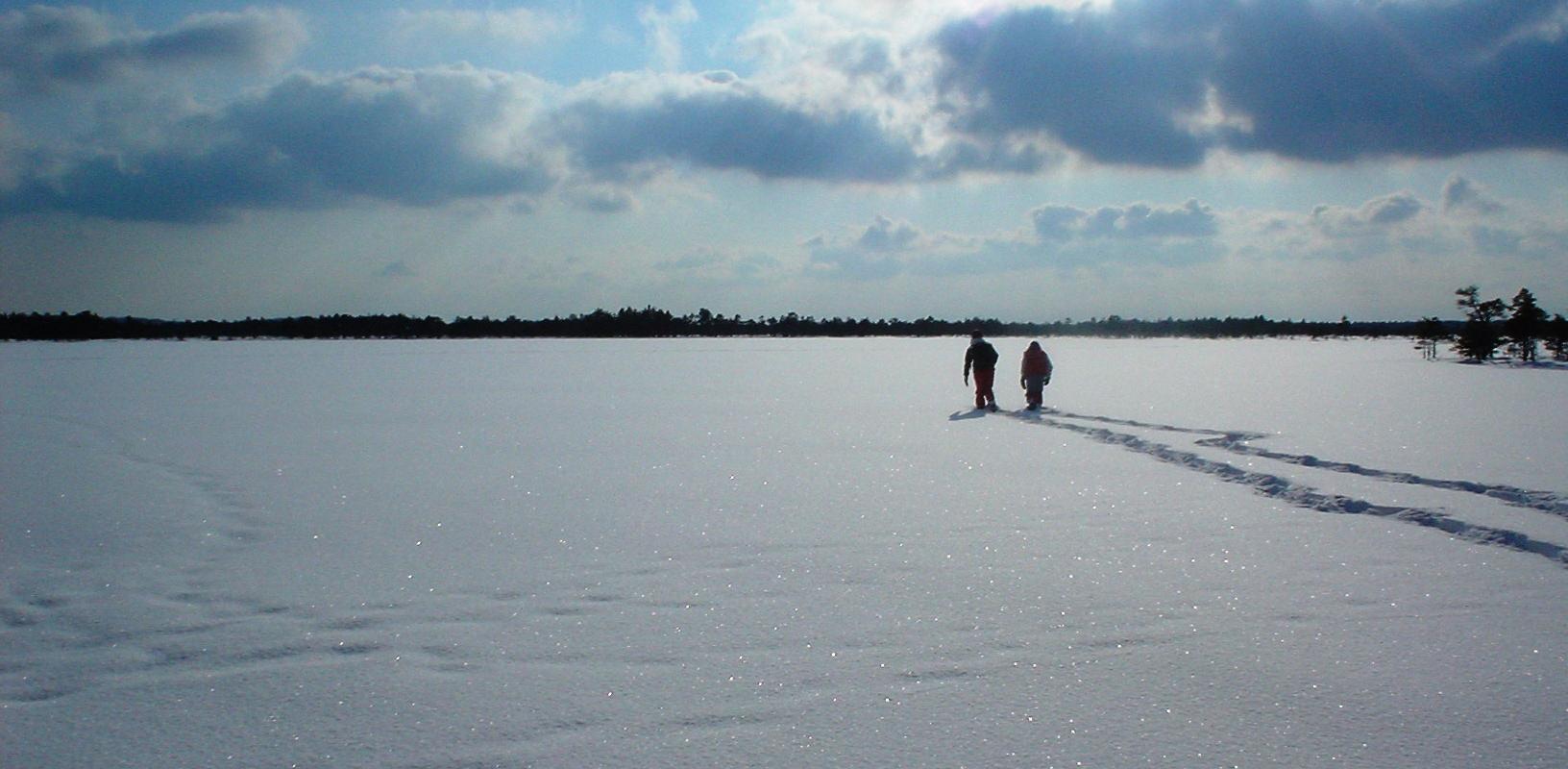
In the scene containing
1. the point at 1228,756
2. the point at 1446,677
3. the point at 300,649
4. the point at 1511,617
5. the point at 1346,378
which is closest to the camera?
the point at 1228,756

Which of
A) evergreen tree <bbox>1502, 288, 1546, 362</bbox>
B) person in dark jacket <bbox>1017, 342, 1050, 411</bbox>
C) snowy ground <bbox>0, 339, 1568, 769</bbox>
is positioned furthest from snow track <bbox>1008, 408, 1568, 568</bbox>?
evergreen tree <bbox>1502, 288, 1546, 362</bbox>

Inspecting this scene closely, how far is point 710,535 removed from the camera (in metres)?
7.06

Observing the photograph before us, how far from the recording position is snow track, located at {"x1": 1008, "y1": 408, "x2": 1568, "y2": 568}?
6.76 metres

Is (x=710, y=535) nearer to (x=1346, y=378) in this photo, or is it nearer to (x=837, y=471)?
(x=837, y=471)

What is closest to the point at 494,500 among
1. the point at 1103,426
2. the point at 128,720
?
the point at 128,720

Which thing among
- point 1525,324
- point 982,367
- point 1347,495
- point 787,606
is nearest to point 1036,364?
point 982,367

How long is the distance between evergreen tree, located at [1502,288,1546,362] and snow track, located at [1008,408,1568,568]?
119 feet

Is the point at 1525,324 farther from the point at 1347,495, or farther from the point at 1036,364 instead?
the point at 1347,495

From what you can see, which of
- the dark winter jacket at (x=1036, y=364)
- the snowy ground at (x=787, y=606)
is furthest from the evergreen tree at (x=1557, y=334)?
the snowy ground at (x=787, y=606)

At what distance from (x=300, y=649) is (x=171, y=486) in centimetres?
584

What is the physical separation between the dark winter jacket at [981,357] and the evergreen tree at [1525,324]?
113ft

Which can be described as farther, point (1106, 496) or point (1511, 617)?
point (1106, 496)

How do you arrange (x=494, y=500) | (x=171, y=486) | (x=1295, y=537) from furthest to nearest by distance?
(x=171, y=486)
(x=494, y=500)
(x=1295, y=537)

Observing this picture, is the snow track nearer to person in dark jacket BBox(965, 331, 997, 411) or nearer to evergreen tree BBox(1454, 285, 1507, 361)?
person in dark jacket BBox(965, 331, 997, 411)
